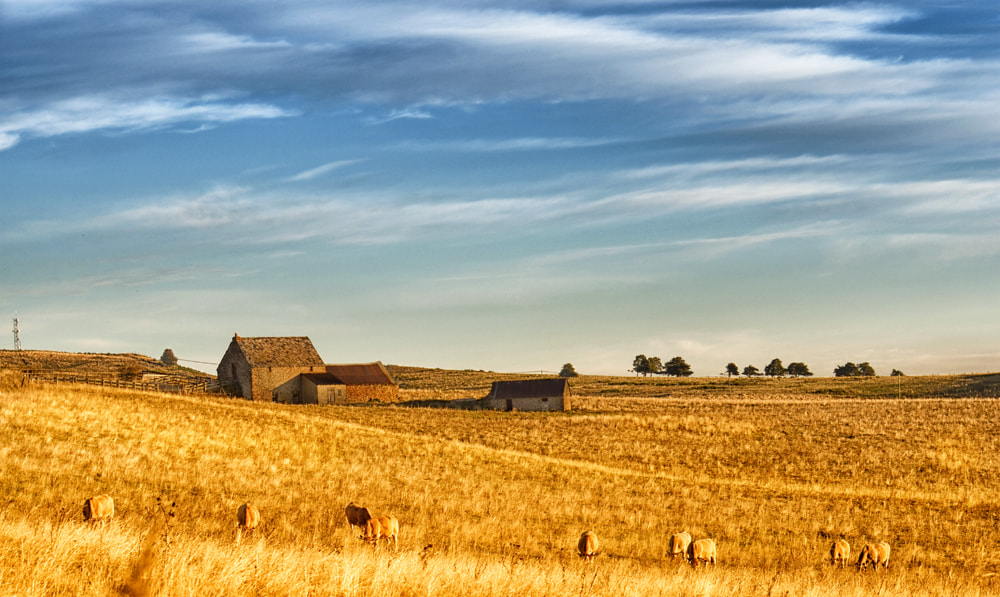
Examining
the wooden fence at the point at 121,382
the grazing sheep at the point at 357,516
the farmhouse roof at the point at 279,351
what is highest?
the farmhouse roof at the point at 279,351

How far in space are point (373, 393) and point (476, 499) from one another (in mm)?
55820

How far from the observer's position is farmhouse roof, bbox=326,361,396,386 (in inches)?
3307

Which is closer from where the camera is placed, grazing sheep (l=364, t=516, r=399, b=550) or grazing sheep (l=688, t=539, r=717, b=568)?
grazing sheep (l=364, t=516, r=399, b=550)

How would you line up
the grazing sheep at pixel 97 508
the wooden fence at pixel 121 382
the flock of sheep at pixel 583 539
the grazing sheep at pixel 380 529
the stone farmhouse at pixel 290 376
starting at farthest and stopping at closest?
the stone farmhouse at pixel 290 376
the wooden fence at pixel 121 382
the grazing sheep at pixel 97 508
the flock of sheep at pixel 583 539
the grazing sheep at pixel 380 529

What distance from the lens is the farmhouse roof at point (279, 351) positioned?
80625 millimetres

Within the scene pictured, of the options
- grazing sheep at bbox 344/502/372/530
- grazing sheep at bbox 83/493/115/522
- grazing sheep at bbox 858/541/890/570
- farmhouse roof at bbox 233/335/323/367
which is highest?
farmhouse roof at bbox 233/335/323/367

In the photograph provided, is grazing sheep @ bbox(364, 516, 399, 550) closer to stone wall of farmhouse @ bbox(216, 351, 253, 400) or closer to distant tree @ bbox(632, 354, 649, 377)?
stone wall of farmhouse @ bbox(216, 351, 253, 400)

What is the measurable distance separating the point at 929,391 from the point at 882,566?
9257 centimetres

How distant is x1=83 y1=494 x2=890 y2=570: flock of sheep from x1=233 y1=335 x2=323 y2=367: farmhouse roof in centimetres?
5982

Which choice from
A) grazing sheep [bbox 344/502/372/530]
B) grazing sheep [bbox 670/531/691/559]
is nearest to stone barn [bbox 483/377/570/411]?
grazing sheep [bbox 670/531/691/559]

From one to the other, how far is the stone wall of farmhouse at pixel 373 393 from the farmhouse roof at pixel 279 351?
4.57 m

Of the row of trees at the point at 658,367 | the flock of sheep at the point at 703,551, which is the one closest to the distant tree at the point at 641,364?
the row of trees at the point at 658,367

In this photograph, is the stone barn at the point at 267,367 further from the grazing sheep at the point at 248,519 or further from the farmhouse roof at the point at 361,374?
the grazing sheep at the point at 248,519

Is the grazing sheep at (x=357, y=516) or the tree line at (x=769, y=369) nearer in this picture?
the grazing sheep at (x=357, y=516)
